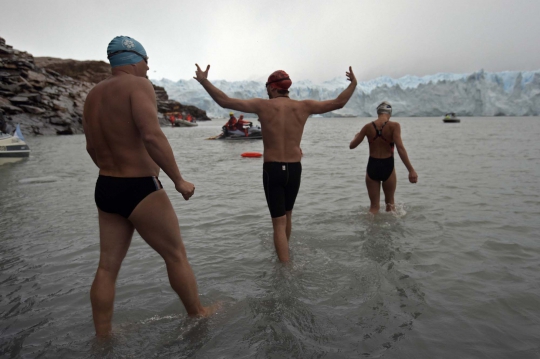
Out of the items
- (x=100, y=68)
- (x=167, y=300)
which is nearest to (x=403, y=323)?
(x=167, y=300)

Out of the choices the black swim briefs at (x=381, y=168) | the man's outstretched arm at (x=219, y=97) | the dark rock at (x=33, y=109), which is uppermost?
the dark rock at (x=33, y=109)

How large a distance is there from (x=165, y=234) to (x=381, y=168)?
4.13 m

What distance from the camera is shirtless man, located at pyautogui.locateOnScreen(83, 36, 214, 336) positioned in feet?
8.02

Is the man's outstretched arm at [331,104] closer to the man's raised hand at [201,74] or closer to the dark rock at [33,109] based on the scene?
the man's raised hand at [201,74]

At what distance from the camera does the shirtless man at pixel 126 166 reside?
244 centimetres

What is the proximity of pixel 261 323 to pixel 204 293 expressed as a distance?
2.62ft

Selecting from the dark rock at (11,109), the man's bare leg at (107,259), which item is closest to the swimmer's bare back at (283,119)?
the man's bare leg at (107,259)

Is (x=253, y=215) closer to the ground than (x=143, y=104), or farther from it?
closer to the ground

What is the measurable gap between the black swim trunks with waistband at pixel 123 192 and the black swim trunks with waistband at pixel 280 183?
5.24ft

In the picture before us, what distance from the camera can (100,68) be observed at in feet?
234

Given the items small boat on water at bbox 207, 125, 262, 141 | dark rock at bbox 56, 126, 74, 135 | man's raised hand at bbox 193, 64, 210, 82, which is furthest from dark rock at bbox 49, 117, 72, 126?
man's raised hand at bbox 193, 64, 210, 82

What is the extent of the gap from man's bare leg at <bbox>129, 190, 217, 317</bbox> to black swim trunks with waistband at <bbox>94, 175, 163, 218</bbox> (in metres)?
0.04

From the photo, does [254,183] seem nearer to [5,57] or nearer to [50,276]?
[50,276]

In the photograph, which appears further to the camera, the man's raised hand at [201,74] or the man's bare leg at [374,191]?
the man's bare leg at [374,191]
